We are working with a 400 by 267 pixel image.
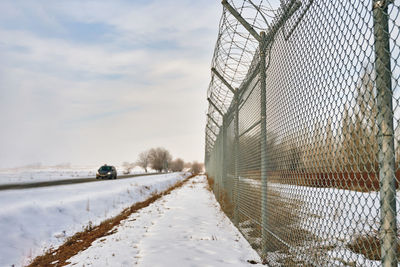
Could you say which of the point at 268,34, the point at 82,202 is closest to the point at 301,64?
the point at 268,34

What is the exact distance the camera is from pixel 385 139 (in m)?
1.42

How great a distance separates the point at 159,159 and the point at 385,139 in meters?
116

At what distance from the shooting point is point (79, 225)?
8.84 metres

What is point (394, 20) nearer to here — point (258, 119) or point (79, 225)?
point (258, 119)

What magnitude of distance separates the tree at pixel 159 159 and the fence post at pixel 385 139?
106m

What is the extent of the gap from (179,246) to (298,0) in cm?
373

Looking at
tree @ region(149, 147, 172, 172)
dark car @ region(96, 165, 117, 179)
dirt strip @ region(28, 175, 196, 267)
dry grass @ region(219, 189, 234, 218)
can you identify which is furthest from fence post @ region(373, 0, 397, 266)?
tree @ region(149, 147, 172, 172)

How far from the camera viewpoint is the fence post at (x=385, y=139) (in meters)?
1.41

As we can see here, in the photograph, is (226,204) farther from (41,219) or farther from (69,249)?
(41,219)

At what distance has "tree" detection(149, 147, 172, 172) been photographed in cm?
11231

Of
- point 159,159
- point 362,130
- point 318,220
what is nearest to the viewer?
point 362,130

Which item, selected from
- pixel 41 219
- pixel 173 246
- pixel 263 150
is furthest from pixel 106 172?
pixel 263 150

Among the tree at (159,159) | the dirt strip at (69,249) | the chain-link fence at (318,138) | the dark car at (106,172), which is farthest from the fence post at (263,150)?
the tree at (159,159)

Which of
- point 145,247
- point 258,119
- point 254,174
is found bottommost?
point 145,247
